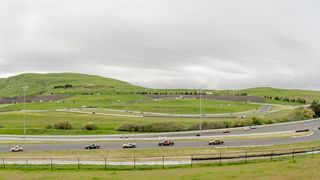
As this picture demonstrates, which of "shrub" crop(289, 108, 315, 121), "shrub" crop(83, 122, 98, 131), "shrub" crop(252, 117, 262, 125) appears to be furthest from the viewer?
"shrub" crop(289, 108, 315, 121)

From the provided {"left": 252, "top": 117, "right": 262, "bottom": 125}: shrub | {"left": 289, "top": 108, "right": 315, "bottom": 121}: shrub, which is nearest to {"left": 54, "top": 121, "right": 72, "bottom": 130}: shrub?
{"left": 252, "top": 117, "right": 262, "bottom": 125}: shrub

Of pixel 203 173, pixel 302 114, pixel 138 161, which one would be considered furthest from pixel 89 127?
pixel 203 173

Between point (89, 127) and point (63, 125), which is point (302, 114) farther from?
point (63, 125)

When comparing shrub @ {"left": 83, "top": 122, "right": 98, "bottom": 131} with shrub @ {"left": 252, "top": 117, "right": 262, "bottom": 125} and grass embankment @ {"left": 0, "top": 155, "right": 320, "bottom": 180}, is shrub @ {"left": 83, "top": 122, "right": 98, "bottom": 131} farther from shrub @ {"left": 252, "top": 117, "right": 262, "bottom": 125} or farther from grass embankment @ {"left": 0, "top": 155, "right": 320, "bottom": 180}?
grass embankment @ {"left": 0, "top": 155, "right": 320, "bottom": 180}

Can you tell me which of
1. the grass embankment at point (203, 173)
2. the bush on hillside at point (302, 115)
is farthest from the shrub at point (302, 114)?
the grass embankment at point (203, 173)

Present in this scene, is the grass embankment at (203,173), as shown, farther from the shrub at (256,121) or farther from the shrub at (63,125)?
the shrub at (256,121)

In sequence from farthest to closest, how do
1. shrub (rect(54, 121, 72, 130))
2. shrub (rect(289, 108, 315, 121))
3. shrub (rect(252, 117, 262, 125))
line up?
1. shrub (rect(289, 108, 315, 121))
2. shrub (rect(252, 117, 262, 125))
3. shrub (rect(54, 121, 72, 130))

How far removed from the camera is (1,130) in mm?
102188

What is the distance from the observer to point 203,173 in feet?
118

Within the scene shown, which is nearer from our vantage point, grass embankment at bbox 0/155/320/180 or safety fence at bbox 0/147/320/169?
grass embankment at bbox 0/155/320/180

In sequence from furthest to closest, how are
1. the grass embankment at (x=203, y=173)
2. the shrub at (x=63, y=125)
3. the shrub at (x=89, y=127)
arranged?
the shrub at (x=63, y=125), the shrub at (x=89, y=127), the grass embankment at (x=203, y=173)

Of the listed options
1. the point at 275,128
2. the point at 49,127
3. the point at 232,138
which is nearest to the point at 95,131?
the point at 49,127

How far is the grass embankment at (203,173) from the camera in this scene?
108 feet

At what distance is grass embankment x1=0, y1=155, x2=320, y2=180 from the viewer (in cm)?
3300
